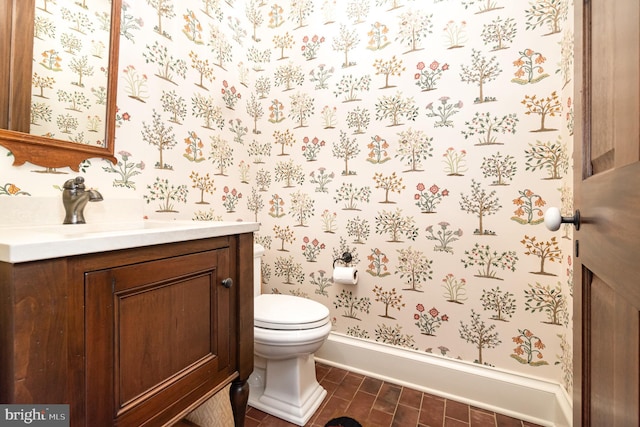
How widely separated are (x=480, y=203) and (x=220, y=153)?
1.49 m

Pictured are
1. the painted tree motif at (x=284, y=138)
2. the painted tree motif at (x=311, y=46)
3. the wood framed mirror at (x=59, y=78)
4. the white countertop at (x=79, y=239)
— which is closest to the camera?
the white countertop at (x=79, y=239)

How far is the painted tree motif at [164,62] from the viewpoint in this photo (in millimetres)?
1366

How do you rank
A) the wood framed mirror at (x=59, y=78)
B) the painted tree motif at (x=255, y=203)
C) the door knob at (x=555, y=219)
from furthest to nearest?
the painted tree motif at (x=255, y=203) < the wood framed mirror at (x=59, y=78) < the door knob at (x=555, y=219)

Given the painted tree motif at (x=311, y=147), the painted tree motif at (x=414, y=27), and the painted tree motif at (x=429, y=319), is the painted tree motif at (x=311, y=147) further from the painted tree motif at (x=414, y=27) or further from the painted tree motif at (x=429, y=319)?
the painted tree motif at (x=429, y=319)

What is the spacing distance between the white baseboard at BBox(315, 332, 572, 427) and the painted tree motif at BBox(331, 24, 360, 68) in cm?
169

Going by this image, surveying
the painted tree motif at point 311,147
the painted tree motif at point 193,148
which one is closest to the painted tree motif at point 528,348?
the painted tree motif at point 311,147

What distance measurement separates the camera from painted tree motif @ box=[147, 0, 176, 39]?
1375mm

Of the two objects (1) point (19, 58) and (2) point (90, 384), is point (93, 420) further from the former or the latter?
(1) point (19, 58)

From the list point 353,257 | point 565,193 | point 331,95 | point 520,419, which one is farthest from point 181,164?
point 520,419

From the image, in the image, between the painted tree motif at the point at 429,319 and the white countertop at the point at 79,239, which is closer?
the white countertop at the point at 79,239

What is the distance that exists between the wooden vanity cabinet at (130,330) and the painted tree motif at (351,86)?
1.11 meters

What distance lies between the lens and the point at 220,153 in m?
1.76

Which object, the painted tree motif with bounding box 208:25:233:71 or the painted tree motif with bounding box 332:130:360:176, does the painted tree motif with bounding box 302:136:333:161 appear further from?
the painted tree motif with bounding box 208:25:233:71

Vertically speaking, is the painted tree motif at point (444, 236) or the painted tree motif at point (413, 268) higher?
the painted tree motif at point (444, 236)
